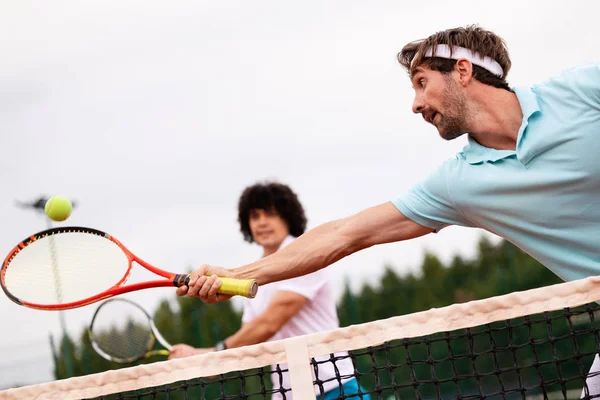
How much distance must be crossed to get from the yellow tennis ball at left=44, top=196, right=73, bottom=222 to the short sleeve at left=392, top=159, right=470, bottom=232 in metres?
1.25

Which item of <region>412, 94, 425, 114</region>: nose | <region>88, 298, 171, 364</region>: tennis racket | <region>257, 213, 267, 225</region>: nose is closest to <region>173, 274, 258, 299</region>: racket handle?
<region>412, 94, 425, 114</region>: nose

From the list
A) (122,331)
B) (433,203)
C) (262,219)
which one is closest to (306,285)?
(262,219)

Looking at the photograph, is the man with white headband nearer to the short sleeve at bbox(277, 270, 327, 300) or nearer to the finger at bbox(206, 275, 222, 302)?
the finger at bbox(206, 275, 222, 302)

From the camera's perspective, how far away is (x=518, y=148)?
8.70 ft

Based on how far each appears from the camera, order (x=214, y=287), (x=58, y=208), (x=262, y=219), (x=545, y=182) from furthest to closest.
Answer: (x=262, y=219) < (x=58, y=208) < (x=214, y=287) < (x=545, y=182)

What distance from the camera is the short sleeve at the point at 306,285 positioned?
3.73 meters

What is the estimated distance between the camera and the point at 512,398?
32.8ft

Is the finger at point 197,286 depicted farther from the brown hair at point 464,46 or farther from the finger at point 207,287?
the brown hair at point 464,46

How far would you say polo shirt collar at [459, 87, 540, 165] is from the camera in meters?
2.64

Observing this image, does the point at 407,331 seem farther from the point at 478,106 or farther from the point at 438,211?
the point at 478,106

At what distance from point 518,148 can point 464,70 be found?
0.38 metres

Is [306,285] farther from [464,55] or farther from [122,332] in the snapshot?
[122,332]

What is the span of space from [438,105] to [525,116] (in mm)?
278

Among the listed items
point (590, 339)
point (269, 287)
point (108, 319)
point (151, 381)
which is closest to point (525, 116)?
point (151, 381)
